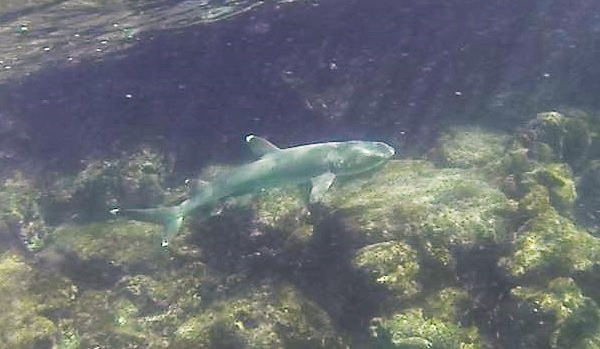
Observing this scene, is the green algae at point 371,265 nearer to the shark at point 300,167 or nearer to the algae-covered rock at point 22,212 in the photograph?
the shark at point 300,167

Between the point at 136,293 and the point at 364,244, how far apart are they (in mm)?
3627

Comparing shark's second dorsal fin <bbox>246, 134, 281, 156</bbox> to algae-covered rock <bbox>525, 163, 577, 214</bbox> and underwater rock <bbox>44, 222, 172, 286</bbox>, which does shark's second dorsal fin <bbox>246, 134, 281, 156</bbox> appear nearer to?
underwater rock <bbox>44, 222, 172, 286</bbox>

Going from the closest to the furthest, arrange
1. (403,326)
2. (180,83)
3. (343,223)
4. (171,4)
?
(403,326) < (343,223) < (171,4) < (180,83)

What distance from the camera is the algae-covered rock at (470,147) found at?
1074 centimetres

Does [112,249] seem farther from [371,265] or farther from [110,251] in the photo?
[371,265]

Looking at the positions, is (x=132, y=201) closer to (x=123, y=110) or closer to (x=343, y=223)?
(x=123, y=110)

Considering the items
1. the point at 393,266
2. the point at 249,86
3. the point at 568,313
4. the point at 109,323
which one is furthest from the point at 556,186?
the point at 249,86

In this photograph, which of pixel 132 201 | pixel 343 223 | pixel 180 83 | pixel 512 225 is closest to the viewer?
pixel 512 225

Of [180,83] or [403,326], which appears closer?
[403,326]

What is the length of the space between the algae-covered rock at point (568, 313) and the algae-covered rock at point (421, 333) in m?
0.81

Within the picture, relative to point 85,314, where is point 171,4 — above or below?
above

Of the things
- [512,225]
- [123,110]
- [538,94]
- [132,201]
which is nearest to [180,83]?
[123,110]

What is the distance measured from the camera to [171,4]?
45.4 feet

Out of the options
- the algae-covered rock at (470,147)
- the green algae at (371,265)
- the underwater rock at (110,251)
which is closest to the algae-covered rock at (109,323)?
the green algae at (371,265)
